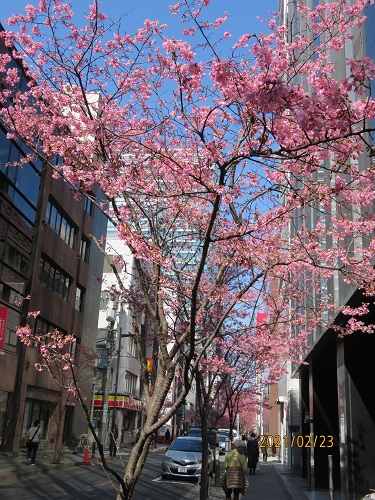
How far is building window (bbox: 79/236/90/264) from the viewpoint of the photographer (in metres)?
36.1

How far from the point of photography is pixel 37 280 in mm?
27375

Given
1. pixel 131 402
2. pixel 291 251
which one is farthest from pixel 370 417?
pixel 131 402

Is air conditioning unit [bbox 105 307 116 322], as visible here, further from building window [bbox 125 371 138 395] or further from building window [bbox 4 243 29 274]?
building window [bbox 125 371 138 395]

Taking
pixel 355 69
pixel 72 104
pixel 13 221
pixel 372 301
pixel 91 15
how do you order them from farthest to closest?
1. pixel 13 221
2. pixel 372 301
3. pixel 72 104
4. pixel 91 15
5. pixel 355 69

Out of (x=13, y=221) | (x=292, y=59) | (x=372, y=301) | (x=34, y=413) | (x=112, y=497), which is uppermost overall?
(x=13, y=221)

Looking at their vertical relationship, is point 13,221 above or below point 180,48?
above

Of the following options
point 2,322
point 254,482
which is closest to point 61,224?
point 2,322

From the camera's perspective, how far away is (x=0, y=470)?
715 inches

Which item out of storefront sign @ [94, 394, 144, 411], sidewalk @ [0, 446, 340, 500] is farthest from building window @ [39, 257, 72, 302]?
storefront sign @ [94, 394, 144, 411]

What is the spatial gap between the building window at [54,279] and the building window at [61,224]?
207 cm

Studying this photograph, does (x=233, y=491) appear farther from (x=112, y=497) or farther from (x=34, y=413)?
(x=34, y=413)

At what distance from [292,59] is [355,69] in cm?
103

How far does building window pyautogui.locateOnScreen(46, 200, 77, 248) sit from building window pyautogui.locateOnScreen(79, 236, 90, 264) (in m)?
1.76

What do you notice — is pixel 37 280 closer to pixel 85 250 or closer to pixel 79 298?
pixel 79 298
